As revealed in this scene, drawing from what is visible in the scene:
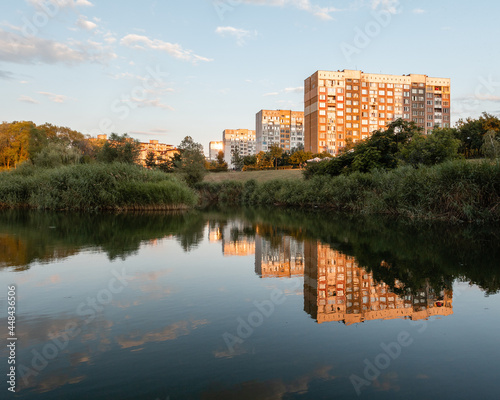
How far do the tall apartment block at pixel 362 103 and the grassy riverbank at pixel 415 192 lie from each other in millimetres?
74064

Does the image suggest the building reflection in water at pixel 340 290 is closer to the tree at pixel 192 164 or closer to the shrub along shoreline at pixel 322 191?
the shrub along shoreline at pixel 322 191

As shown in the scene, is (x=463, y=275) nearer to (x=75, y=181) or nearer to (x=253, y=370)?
(x=253, y=370)

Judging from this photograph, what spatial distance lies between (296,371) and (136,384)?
4.79 ft

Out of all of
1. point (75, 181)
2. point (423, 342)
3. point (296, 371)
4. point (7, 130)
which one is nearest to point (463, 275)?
point (423, 342)

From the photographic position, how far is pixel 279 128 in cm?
16312

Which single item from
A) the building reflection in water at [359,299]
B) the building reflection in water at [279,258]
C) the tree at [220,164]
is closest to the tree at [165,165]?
the tree at [220,164]

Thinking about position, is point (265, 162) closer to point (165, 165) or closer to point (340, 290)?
point (165, 165)

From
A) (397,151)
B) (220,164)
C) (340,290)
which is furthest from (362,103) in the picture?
(340,290)

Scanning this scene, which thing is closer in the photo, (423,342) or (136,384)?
(136,384)

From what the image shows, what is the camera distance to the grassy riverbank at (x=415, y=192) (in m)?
17.7

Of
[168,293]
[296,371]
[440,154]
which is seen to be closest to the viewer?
[296,371]

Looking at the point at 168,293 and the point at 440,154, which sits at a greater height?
the point at 440,154

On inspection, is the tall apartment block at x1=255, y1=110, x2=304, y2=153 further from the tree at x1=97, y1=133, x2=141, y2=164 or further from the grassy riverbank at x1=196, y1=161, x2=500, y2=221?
the grassy riverbank at x1=196, y1=161, x2=500, y2=221

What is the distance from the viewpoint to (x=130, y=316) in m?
5.09
